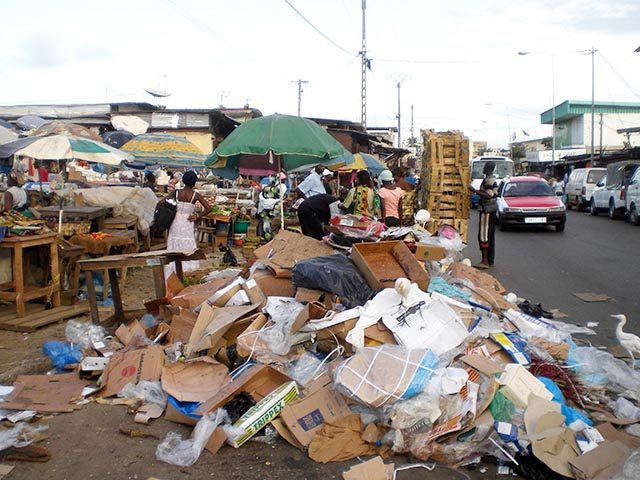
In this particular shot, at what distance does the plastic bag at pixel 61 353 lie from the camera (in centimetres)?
565

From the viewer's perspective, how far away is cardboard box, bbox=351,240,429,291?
18.9 feet

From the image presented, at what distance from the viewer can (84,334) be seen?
6.30 meters

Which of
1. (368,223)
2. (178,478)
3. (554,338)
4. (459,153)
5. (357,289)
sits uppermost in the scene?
(459,153)

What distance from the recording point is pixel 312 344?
525 cm

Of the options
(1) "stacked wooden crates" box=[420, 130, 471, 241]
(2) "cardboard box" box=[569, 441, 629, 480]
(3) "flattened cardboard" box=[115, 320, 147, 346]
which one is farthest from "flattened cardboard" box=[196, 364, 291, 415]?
(1) "stacked wooden crates" box=[420, 130, 471, 241]

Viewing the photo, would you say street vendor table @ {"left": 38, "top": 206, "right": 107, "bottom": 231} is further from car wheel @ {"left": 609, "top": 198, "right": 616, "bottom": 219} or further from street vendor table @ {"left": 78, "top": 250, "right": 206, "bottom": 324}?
car wheel @ {"left": 609, "top": 198, "right": 616, "bottom": 219}

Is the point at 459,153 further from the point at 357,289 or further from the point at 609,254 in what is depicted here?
the point at 357,289

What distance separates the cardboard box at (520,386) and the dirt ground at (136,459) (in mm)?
607

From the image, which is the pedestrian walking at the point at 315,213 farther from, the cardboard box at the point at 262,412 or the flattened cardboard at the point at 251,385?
the cardboard box at the point at 262,412

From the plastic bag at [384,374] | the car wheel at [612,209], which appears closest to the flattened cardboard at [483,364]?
the plastic bag at [384,374]

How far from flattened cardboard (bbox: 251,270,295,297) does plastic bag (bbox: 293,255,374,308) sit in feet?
1.70

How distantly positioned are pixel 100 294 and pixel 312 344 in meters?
4.46

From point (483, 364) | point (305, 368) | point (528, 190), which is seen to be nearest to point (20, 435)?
point (305, 368)

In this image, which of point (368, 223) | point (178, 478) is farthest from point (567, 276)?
point (178, 478)
